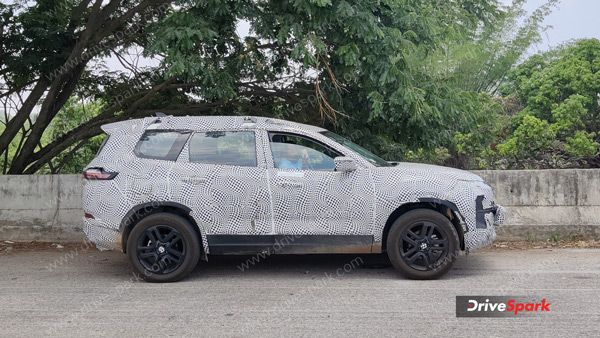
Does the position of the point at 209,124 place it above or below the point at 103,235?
above

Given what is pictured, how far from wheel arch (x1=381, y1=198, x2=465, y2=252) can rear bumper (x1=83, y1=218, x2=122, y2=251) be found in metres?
2.90

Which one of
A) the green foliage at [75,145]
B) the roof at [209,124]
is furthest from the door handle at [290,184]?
the green foliage at [75,145]

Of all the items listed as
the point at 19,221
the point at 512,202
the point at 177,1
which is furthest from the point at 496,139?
the point at 19,221

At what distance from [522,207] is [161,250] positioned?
5162 millimetres

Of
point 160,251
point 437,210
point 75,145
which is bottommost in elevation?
point 160,251

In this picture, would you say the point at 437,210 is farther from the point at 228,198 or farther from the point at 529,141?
the point at 529,141

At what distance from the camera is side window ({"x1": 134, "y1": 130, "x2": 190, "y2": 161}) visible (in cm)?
714

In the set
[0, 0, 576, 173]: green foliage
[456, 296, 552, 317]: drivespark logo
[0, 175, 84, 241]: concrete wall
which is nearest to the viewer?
[456, 296, 552, 317]: drivespark logo

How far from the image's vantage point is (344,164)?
6.82m

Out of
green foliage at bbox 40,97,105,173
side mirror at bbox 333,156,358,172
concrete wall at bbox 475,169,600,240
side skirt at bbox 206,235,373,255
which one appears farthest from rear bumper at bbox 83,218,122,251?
green foliage at bbox 40,97,105,173

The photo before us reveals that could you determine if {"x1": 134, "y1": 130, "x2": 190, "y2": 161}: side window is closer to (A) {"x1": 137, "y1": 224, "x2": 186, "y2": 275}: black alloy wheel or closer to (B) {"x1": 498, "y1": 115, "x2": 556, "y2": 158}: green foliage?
(A) {"x1": 137, "y1": 224, "x2": 186, "y2": 275}: black alloy wheel

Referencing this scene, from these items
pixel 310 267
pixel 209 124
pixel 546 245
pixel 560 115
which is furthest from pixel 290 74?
pixel 560 115

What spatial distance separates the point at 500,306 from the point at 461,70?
13.4m

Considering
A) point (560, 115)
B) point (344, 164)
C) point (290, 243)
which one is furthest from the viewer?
point (560, 115)
